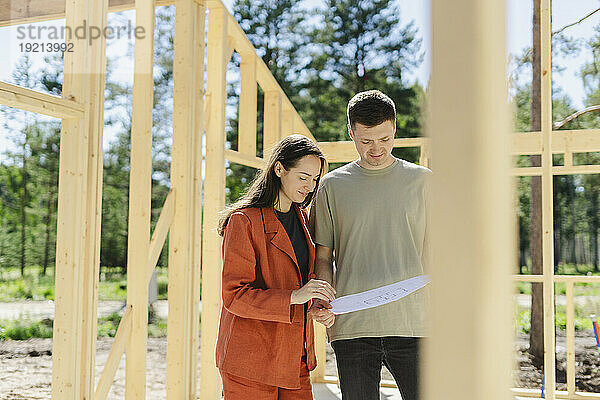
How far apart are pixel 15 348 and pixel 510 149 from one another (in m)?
4.09

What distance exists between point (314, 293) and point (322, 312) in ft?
0.26

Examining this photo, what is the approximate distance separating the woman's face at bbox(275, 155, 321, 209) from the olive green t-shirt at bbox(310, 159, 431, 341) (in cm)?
7

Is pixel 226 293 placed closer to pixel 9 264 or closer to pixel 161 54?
pixel 9 264

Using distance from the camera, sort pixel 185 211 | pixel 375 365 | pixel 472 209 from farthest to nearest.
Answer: pixel 185 211, pixel 375 365, pixel 472 209

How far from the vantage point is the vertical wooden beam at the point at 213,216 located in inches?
148

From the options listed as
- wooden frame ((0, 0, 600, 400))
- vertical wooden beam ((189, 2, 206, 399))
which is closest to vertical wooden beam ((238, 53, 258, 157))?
wooden frame ((0, 0, 600, 400))

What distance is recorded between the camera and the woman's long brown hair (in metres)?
1.91

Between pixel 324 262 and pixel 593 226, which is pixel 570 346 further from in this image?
pixel 593 226

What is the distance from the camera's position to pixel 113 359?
303 cm

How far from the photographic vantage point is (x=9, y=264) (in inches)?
137

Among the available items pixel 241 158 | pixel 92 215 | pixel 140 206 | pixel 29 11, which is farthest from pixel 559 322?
pixel 29 11

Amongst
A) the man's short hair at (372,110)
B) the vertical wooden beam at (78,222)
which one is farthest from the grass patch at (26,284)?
the man's short hair at (372,110)

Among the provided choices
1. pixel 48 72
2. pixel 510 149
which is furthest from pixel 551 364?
pixel 510 149

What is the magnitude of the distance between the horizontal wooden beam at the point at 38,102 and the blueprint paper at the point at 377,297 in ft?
4.99
